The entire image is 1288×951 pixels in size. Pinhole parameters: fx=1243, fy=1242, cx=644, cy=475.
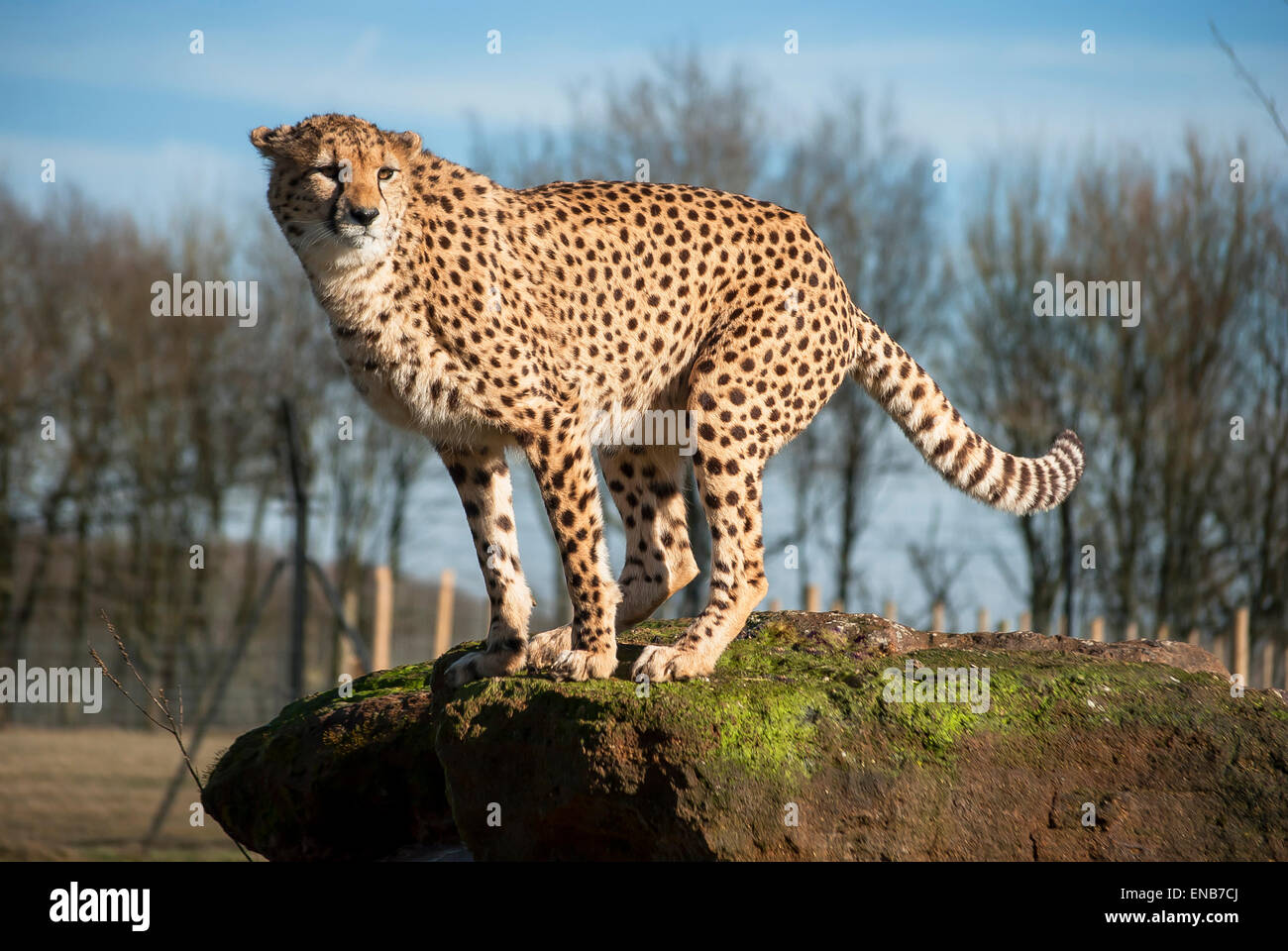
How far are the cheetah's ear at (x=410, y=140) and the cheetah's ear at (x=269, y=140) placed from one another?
42cm

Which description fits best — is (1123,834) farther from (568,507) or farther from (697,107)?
(697,107)

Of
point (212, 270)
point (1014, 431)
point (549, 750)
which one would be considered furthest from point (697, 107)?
point (549, 750)

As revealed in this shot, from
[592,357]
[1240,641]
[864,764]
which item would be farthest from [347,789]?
[1240,641]

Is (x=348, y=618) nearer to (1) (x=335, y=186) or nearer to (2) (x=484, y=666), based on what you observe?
(2) (x=484, y=666)

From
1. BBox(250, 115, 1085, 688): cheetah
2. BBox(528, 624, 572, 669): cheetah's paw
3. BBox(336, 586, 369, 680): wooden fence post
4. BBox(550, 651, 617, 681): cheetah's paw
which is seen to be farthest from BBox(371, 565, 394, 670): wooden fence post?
BBox(336, 586, 369, 680): wooden fence post

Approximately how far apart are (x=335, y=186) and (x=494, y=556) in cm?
160

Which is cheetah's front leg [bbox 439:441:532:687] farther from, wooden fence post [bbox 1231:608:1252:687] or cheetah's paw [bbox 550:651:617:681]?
wooden fence post [bbox 1231:608:1252:687]

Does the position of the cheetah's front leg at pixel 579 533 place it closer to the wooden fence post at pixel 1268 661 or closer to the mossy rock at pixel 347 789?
the mossy rock at pixel 347 789

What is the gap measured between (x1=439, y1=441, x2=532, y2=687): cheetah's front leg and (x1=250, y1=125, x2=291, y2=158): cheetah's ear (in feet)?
4.43

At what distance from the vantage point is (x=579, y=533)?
4871 millimetres

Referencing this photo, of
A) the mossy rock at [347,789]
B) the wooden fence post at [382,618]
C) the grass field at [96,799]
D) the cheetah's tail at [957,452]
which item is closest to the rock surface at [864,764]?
the mossy rock at [347,789]

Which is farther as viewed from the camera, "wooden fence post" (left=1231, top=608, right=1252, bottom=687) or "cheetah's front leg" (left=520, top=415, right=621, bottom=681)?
"wooden fence post" (left=1231, top=608, right=1252, bottom=687)

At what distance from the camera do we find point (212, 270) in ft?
85.8

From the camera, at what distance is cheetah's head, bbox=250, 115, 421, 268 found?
4543 millimetres
